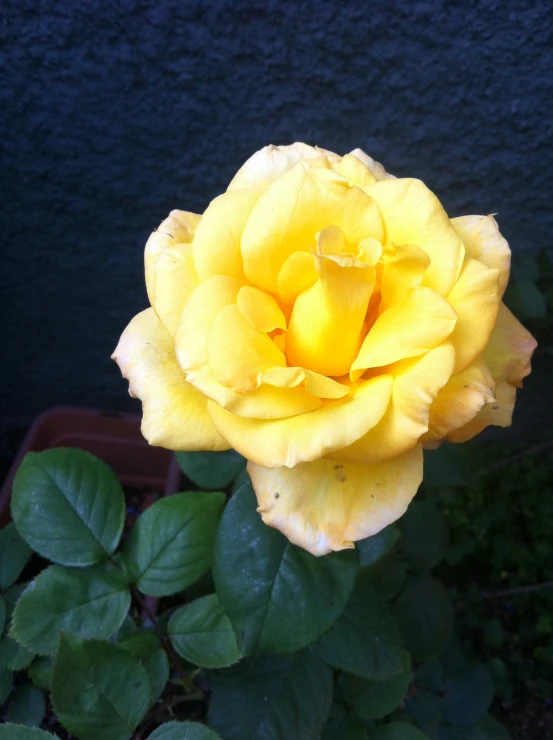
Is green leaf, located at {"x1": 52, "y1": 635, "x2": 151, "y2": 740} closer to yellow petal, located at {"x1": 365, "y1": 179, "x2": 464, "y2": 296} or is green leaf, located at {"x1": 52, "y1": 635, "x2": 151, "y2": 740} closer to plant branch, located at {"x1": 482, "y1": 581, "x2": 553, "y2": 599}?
yellow petal, located at {"x1": 365, "y1": 179, "x2": 464, "y2": 296}

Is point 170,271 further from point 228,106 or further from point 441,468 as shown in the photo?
point 228,106

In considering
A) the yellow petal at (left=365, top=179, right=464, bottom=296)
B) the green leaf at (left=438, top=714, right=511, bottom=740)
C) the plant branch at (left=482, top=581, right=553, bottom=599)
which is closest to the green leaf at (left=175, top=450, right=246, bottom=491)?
the yellow petal at (left=365, top=179, right=464, bottom=296)

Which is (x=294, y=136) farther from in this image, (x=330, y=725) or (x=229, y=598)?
(x=330, y=725)

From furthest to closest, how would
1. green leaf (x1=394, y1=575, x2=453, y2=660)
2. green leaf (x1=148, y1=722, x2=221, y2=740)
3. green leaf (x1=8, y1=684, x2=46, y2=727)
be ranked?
green leaf (x1=394, y1=575, x2=453, y2=660) < green leaf (x1=8, y1=684, x2=46, y2=727) < green leaf (x1=148, y1=722, x2=221, y2=740)

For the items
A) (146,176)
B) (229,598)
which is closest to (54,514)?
(229,598)

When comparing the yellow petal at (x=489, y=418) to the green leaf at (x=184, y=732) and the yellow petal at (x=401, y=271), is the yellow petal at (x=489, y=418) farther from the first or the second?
the green leaf at (x=184, y=732)

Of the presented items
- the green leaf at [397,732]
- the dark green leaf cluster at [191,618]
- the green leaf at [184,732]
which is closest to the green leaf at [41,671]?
the dark green leaf cluster at [191,618]

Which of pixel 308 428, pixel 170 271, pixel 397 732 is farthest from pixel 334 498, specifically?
pixel 397 732
